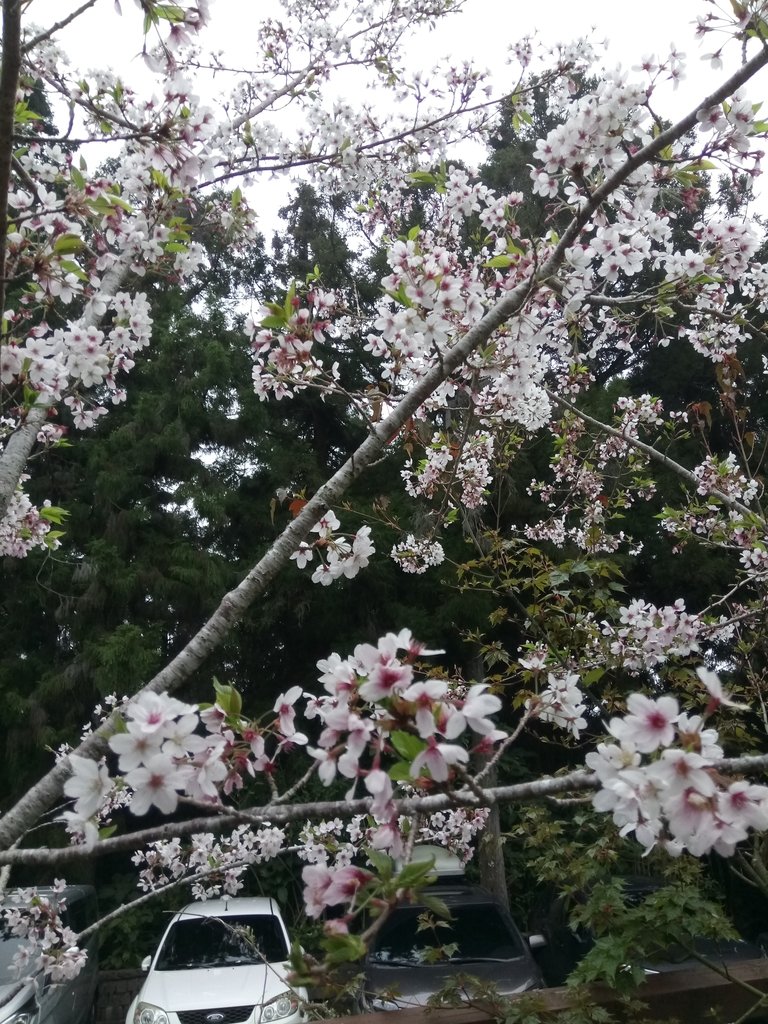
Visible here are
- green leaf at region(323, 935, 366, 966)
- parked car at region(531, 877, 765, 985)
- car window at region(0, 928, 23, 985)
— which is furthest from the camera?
parked car at region(531, 877, 765, 985)

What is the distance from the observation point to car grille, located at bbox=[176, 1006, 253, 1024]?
A: 462 cm

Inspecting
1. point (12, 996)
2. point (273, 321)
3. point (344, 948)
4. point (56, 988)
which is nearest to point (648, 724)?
point (344, 948)

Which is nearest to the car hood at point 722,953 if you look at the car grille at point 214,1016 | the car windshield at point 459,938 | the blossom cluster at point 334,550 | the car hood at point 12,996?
the car windshield at point 459,938

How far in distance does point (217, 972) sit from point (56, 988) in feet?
3.23

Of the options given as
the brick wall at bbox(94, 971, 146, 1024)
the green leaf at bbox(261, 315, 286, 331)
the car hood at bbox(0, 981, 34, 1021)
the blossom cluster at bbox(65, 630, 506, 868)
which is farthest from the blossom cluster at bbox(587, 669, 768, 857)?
the brick wall at bbox(94, 971, 146, 1024)

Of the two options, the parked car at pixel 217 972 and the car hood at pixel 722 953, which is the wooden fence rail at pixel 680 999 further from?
the parked car at pixel 217 972

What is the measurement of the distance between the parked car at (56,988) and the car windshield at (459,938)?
183cm

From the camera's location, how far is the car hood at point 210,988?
4707mm

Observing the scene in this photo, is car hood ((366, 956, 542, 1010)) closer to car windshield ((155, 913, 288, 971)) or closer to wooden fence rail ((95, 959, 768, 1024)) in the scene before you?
car windshield ((155, 913, 288, 971))

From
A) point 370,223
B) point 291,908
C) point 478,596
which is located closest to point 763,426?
point 478,596

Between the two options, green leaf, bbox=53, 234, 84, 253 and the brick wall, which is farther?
the brick wall

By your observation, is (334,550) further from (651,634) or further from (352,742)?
(651,634)

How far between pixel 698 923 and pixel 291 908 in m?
6.20

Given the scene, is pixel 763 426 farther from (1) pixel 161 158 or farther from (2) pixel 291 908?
(1) pixel 161 158
